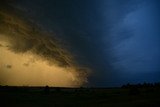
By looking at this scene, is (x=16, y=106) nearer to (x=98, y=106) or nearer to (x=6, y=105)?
(x=6, y=105)

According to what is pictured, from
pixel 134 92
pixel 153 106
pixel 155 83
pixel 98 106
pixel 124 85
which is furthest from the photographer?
pixel 124 85

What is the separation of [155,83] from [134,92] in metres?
71.0

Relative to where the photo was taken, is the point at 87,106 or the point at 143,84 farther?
the point at 143,84

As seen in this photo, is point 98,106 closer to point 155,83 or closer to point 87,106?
point 87,106

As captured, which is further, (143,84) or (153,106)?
(143,84)

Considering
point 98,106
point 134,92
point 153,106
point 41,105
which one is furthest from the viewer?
point 134,92

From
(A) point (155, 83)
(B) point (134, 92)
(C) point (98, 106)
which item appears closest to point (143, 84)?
(A) point (155, 83)

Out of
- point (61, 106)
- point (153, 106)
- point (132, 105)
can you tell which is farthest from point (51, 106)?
point (153, 106)

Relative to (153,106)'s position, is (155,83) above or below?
above

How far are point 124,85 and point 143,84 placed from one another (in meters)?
15.1

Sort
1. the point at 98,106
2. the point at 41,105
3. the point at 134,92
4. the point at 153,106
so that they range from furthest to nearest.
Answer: the point at 134,92
the point at 41,105
the point at 98,106
the point at 153,106

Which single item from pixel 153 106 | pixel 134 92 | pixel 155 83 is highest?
pixel 155 83

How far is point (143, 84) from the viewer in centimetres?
15438

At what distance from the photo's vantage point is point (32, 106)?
184ft
